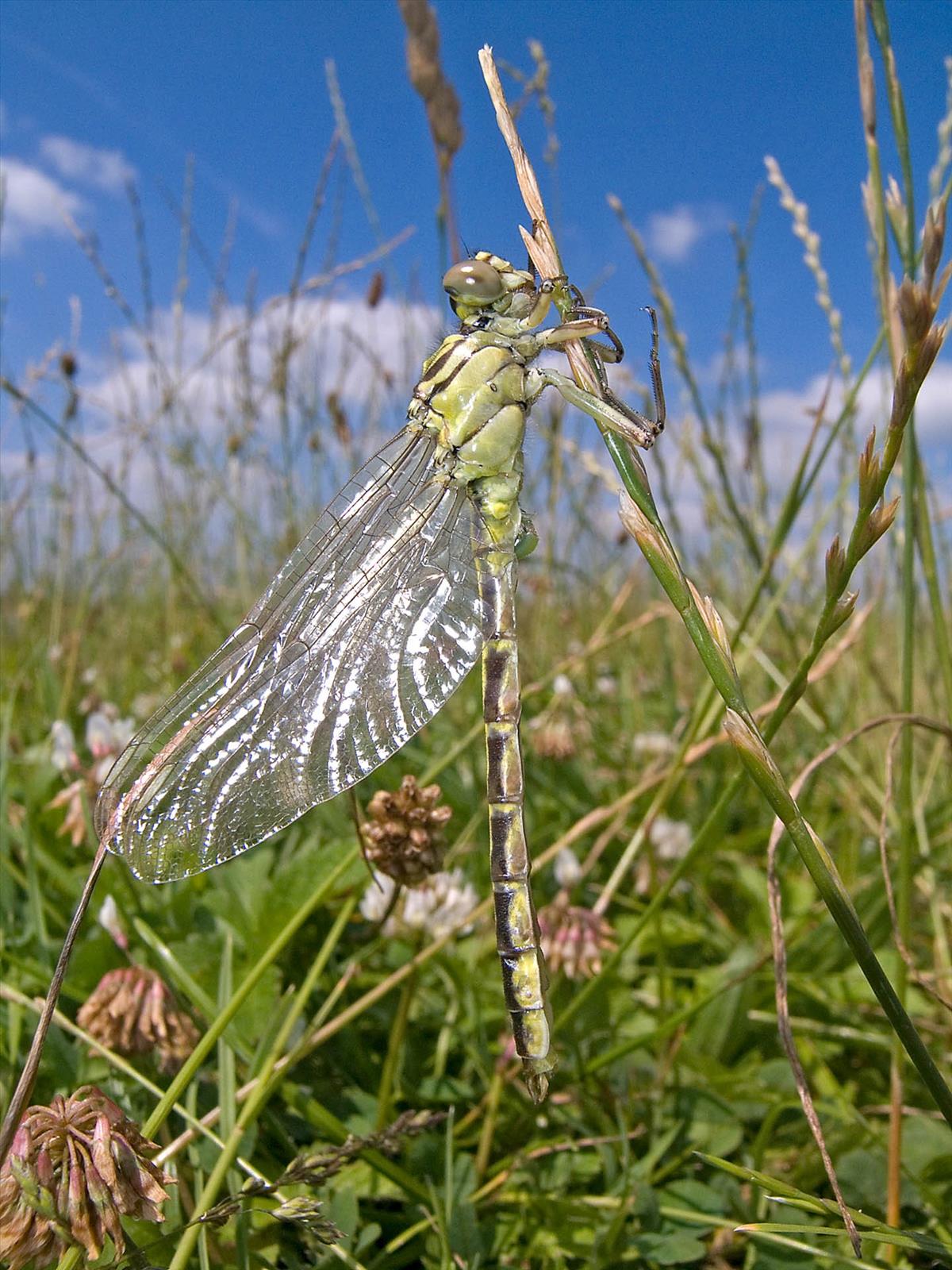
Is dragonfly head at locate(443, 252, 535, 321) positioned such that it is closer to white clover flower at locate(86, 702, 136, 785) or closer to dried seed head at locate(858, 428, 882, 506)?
dried seed head at locate(858, 428, 882, 506)

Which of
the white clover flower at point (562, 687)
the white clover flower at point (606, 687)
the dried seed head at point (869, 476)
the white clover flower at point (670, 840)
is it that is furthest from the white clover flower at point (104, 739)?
the white clover flower at point (606, 687)

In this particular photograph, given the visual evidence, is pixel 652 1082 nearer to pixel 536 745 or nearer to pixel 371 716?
pixel 371 716

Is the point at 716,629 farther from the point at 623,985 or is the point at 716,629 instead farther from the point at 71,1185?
the point at 623,985

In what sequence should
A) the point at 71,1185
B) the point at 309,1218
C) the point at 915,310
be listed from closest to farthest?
the point at 915,310
the point at 71,1185
the point at 309,1218

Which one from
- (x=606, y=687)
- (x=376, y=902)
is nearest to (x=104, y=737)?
(x=376, y=902)

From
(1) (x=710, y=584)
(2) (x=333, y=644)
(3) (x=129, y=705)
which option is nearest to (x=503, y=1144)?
(2) (x=333, y=644)

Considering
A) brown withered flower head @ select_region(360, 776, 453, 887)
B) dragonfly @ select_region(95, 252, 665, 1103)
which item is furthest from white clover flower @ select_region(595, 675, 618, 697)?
brown withered flower head @ select_region(360, 776, 453, 887)
